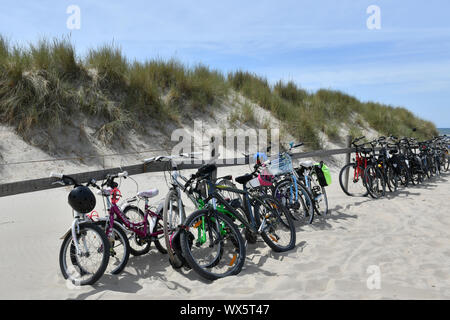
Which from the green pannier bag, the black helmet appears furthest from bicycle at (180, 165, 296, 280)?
the green pannier bag

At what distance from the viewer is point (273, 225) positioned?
4207 millimetres

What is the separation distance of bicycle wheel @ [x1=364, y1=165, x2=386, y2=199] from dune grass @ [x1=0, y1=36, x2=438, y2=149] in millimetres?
5903

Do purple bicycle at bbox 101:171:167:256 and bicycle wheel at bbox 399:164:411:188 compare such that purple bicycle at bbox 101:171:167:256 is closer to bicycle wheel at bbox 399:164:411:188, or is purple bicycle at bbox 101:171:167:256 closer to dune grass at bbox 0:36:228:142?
dune grass at bbox 0:36:228:142

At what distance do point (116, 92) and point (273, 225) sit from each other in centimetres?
812

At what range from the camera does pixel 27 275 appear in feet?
11.6

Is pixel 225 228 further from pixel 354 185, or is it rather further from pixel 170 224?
pixel 354 185

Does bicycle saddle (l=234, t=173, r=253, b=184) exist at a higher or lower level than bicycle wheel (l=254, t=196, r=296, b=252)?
higher

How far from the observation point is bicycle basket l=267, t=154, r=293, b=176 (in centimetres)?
526

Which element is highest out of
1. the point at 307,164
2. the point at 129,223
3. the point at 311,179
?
the point at 307,164

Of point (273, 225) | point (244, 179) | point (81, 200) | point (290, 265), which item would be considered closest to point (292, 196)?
point (273, 225)

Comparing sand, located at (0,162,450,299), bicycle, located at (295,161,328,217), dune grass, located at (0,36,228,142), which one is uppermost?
dune grass, located at (0,36,228,142)

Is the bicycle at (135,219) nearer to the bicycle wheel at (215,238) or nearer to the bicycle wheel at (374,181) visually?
the bicycle wheel at (215,238)

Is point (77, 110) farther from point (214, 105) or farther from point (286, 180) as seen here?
point (286, 180)
